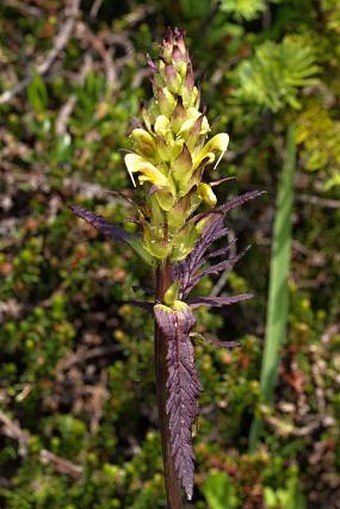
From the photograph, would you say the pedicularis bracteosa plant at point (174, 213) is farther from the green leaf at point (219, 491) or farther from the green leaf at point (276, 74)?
the green leaf at point (276, 74)

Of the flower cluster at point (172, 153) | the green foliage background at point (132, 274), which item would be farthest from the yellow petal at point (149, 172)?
the green foliage background at point (132, 274)

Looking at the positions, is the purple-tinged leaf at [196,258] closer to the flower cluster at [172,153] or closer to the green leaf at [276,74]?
the flower cluster at [172,153]

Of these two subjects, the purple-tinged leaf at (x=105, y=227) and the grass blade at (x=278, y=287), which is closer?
the purple-tinged leaf at (x=105, y=227)

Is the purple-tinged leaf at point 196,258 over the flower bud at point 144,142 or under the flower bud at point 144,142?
under

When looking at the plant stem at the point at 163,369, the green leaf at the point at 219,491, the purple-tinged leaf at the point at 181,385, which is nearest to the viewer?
the purple-tinged leaf at the point at 181,385

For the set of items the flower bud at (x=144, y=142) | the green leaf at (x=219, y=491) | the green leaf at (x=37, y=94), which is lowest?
the green leaf at (x=219, y=491)

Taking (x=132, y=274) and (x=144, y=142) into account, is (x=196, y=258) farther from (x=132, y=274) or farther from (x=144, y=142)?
(x=132, y=274)

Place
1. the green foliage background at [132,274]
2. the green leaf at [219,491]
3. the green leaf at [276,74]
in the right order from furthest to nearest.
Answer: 1. the green leaf at [276,74]
2. the green foliage background at [132,274]
3. the green leaf at [219,491]
